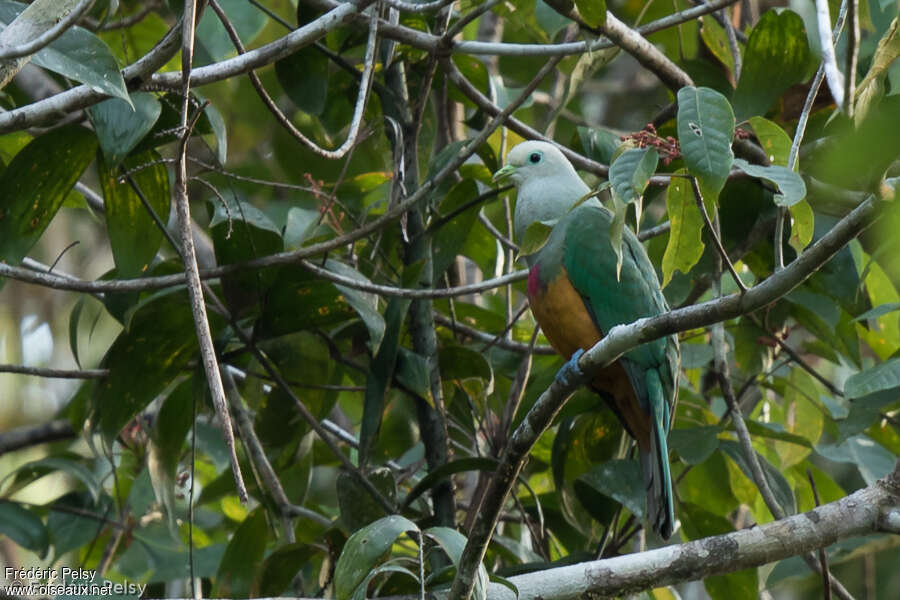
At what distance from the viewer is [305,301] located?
332cm

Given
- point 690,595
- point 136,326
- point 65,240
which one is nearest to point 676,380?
point 136,326

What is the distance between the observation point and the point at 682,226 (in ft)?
7.16

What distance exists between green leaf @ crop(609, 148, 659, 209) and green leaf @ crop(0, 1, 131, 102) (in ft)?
3.57

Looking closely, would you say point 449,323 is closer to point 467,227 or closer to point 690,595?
point 467,227

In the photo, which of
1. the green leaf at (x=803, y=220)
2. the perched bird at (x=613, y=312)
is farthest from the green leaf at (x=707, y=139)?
the perched bird at (x=613, y=312)

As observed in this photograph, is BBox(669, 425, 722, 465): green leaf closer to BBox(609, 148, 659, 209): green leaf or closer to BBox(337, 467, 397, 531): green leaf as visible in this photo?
BBox(337, 467, 397, 531): green leaf

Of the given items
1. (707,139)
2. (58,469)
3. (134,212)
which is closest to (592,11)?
(707,139)

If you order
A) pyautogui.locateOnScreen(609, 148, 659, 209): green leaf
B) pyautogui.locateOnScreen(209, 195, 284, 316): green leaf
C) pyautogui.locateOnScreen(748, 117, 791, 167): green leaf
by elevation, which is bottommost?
pyautogui.locateOnScreen(609, 148, 659, 209): green leaf

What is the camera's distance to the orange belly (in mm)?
3352

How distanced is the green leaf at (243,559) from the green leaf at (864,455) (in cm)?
218

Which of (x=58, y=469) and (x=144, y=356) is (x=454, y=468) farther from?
(x=58, y=469)

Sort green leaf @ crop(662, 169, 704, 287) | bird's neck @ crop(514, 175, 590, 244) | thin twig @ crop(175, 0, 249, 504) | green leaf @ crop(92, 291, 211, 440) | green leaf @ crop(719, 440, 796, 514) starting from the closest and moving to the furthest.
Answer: thin twig @ crop(175, 0, 249, 504), green leaf @ crop(662, 169, 704, 287), green leaf @ crop(92, 291, 211, 440), green leaf @ crop(719, 440, 796, 514), bird's neck @ crop(514, 175, 590, 244)

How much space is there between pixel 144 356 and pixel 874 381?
231 cm

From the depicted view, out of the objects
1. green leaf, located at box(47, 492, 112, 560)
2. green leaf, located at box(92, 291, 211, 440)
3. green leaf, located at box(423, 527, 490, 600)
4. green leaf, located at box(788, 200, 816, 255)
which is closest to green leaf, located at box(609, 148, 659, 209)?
green leaf, located at box(788, 200, 816, 255)
